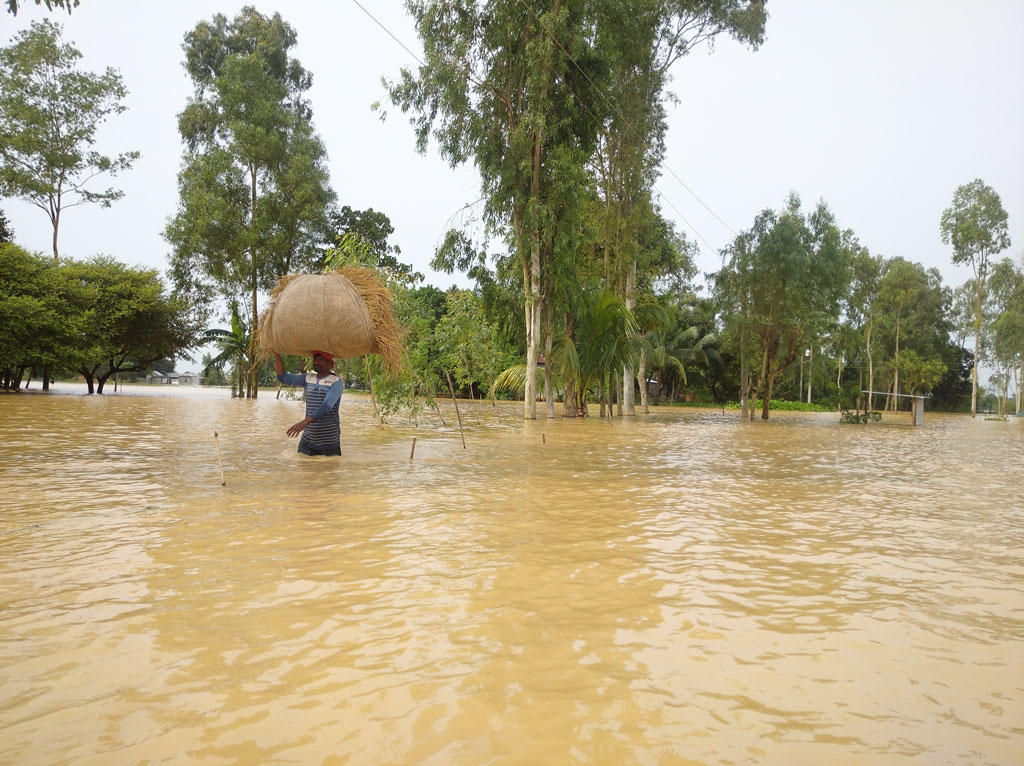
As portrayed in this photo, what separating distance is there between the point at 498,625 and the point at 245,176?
33.2 metres

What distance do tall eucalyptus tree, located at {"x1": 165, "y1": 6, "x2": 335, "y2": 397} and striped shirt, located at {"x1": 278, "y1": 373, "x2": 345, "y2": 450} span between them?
24180 mm

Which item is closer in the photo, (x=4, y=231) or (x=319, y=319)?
(x=319, y=319)

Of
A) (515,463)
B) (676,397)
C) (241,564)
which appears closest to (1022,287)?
(676,397)

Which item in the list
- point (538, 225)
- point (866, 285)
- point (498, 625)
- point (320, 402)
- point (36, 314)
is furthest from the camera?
point (866, 285)

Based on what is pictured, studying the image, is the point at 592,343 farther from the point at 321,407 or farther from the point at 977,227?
the point at 977,227

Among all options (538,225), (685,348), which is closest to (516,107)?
(538,225)

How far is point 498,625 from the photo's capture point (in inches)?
128

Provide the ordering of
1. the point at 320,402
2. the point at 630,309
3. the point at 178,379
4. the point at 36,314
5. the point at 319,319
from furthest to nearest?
1. the point at 178,379
2. the point at 630,309
3. the point at 36,314
4. the point at 320,402
5. the point at 319,319

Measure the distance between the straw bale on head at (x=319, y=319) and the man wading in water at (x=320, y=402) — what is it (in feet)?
0.71

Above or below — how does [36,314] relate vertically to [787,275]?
below

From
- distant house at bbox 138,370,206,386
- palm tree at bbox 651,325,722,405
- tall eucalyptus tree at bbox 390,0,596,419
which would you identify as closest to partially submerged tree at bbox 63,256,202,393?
tall eucalyptus tree at bbox 390,0,596,419

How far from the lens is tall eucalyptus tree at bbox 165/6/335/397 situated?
30641 millimetres

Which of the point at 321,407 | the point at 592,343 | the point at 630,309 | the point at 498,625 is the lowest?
the point at 498,625

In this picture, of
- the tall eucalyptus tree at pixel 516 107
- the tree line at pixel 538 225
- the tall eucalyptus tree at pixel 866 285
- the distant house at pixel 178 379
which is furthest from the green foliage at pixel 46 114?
the distant house at pixel 178 379
